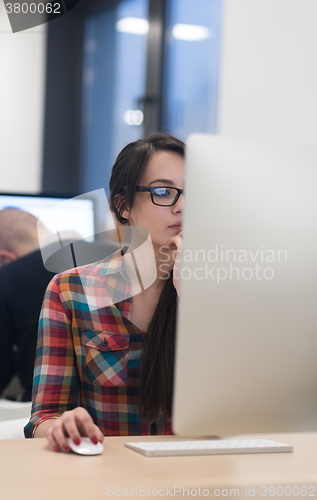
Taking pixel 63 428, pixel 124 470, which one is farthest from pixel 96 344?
pixel 124 470

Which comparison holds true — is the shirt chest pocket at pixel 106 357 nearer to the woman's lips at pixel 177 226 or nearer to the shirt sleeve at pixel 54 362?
the shirt sleeve at pixel 54 362

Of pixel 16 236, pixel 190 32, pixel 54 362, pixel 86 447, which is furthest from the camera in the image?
pixel 190 32

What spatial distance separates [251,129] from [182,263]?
213 cm

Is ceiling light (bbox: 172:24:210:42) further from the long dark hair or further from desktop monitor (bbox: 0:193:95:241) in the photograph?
the long dark hair

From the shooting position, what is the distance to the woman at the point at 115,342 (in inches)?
47.1

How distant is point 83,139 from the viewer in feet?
11.6

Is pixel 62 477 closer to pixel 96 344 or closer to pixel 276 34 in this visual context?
pixel 96 344

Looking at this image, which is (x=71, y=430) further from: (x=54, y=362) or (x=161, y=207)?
(x=161, y=207)

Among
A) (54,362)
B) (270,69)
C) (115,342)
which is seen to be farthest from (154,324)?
(270,69)

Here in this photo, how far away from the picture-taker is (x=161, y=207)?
1398 millimetres

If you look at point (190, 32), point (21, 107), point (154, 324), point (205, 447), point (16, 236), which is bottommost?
point (205, 447)

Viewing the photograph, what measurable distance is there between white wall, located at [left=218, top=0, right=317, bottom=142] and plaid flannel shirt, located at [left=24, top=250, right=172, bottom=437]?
1.58 metres

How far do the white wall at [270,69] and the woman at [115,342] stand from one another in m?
1.32

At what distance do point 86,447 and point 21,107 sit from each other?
2993 millimetres
